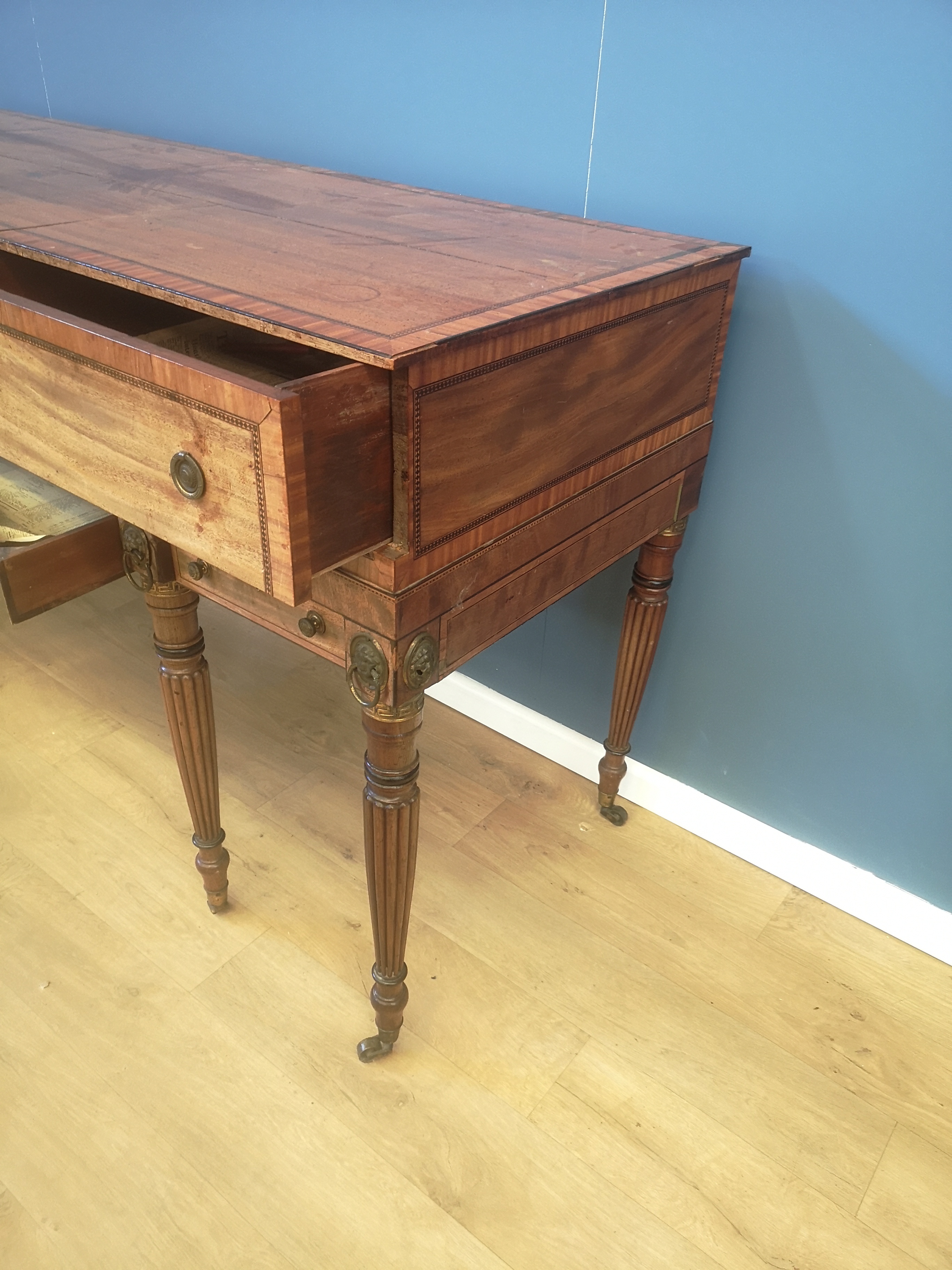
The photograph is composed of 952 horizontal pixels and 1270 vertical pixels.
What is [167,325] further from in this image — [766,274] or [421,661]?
[766,274]

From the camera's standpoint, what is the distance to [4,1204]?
2.96 ft

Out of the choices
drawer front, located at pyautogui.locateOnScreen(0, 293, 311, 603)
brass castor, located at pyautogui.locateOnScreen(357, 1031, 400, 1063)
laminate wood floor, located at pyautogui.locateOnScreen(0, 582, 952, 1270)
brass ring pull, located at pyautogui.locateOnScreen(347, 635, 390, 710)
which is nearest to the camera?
drawer front, located at pyautogui.locateOnScreen(0, 293, 311, 603)

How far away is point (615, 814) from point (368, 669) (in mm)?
700

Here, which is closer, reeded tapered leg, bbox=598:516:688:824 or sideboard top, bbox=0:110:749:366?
sideboard top, bbox=0:110:749:366

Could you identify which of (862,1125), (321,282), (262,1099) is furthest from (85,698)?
(862,1125)

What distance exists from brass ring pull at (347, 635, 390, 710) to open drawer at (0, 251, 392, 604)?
0.09m

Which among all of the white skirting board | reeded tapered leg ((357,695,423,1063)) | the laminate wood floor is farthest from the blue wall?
reeded tapered leg ((357,695,423,1063))

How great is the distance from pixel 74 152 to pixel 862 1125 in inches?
59.3

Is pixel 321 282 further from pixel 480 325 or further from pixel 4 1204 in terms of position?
pixel 4 1204

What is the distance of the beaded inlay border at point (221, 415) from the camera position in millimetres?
598

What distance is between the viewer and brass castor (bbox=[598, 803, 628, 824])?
137 cm

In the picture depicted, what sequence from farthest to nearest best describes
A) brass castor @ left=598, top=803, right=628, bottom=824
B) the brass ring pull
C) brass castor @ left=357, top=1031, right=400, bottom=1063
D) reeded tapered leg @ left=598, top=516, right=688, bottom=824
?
brass castor @ left=598, top=803, right=628, bottom=824, reeded tapered leg @ left=598, top=516, right=688, bottom=824, brass castor @ left=357, top=1031, right=400, bottom=1063, the brass ring pull

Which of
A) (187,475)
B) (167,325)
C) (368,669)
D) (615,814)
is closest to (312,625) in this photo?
(368,669)

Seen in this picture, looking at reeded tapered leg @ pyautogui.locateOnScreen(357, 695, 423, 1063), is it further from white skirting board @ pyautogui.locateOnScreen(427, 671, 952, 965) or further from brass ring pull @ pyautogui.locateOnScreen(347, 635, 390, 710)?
white skirting board @ pyautogui.locateOnScreen(427, 671, 952, 965)
